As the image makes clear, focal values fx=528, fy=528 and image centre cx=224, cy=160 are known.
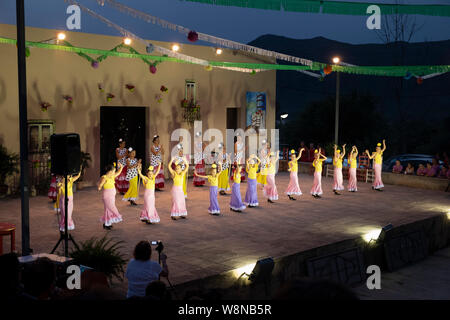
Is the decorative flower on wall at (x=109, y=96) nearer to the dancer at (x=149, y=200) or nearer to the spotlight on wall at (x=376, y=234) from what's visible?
the dancer at (x=149, y=200)

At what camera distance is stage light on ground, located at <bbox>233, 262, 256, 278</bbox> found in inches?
314

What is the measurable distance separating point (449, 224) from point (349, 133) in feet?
68.2

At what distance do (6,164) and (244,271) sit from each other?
8382 millimetres

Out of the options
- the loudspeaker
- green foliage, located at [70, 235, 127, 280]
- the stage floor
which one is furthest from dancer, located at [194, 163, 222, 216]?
green foliage, located at [70, 235, 127, 280]

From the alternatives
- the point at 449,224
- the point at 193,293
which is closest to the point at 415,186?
the point at 449,224

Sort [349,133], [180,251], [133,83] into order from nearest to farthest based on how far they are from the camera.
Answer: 1. [180,251]
2. [133,83]
3. [349,133]

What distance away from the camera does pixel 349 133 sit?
3394cm

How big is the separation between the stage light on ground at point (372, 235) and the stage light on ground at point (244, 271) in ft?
11.3

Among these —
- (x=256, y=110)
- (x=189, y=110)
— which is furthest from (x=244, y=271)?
(x=256, y=110)

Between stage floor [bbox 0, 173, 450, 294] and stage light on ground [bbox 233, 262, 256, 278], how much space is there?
19cm

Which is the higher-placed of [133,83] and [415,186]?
[133,83]

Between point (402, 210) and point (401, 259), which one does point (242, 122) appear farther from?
point (401, 259)

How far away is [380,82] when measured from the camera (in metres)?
71.8

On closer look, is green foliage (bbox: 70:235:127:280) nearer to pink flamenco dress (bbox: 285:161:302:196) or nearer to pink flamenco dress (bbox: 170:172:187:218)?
pink flamenco dress (bbox: 170:172:187:218)
